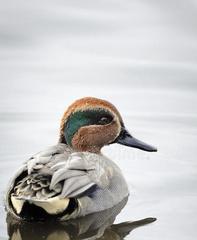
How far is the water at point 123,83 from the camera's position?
9664 mm

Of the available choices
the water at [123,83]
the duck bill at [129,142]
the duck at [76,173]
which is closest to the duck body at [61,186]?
the duck at [76,173]

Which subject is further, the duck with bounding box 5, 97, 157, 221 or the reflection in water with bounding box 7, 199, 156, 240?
the reflection in water with bounding box 7, 199, 156, 240

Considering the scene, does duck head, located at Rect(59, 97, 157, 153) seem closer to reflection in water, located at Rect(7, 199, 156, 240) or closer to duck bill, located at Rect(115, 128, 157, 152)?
duck bill, located at Rect(115, 128, 157, 152)

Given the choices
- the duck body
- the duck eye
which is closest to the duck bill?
the duck eye

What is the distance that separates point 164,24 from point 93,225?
5977 millimetres

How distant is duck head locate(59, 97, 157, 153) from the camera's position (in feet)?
Answer: 31.2

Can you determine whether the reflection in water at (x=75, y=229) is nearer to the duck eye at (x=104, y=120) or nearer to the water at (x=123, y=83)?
the water at (x=123, y=83)

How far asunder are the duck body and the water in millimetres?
264

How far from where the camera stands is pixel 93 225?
29.3 feet

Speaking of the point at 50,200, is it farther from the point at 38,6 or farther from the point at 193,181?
the point at 38,6

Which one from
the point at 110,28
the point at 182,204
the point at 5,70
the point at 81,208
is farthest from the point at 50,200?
the point at 110,28

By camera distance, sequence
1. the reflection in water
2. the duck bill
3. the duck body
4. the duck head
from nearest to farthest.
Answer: the duck body
the reflection in water
the duck head
the duck bill

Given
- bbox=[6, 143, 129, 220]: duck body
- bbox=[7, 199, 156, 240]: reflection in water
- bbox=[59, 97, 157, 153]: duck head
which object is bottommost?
bbox=[7, 199, 156, 240]: reflection in water

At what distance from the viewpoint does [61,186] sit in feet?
28.0
